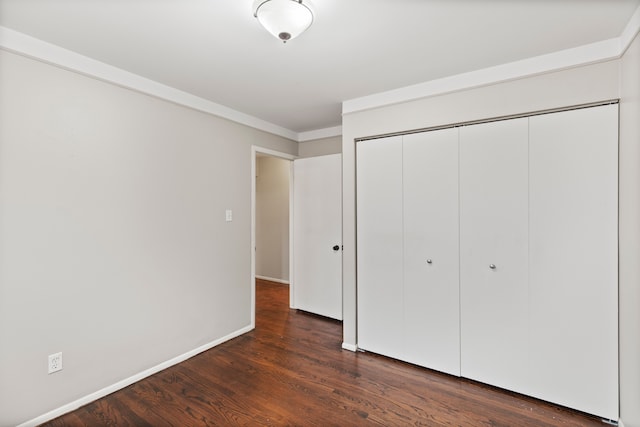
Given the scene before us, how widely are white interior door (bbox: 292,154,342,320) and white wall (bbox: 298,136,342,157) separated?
254 mm

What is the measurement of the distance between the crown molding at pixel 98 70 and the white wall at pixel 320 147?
123 centimetres

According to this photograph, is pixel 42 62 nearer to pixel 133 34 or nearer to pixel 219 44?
pixel 133 34

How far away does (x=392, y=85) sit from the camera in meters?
2.66

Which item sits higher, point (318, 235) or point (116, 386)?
point (318, 235)

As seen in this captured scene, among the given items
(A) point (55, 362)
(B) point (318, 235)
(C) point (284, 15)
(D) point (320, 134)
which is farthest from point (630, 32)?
(A) point (55, 362)

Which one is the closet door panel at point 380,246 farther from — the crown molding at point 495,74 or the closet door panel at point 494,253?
the closet door panel at point 494,253

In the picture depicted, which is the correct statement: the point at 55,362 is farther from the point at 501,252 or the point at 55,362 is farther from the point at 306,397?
the point at 501,252

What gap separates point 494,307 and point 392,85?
1988 millimetres

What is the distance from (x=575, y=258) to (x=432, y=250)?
94cm

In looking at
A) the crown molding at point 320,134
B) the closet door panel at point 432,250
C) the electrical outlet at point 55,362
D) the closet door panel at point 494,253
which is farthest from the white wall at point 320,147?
the electrical outlet at point 55,362

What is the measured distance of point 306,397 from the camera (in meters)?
2.24

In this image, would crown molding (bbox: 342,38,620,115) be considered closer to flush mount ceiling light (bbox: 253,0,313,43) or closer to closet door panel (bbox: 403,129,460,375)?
closet door panel (bbox: 403,129,460,375)

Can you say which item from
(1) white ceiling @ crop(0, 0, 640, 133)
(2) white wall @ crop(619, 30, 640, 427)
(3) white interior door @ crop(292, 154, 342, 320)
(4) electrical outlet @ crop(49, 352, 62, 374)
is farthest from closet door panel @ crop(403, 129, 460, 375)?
(4) electrical outlet @ crop(49, 352, 62, 374)

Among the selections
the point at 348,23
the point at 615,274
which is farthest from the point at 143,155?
the point at 615,274
